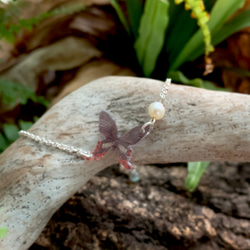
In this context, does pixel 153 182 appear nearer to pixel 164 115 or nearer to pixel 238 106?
pixel 164 115

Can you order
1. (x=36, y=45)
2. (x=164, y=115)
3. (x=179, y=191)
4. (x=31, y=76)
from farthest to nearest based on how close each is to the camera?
(x=36, y=45)
(x=31, y=76)
(x=179, y=191)
(x=164, y=115)

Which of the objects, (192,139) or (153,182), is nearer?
(192,139)

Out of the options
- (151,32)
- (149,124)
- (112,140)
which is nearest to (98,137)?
(112,140)

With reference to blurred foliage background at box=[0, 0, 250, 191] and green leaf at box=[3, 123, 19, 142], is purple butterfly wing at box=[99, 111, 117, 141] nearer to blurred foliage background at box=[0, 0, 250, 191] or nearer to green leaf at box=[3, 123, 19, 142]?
green leaf at box=[3, 123, 19, 142]

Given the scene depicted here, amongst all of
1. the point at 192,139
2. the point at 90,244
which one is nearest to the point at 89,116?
the point at 192,139

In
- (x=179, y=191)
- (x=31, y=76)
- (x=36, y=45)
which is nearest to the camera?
(x=179, y=191)

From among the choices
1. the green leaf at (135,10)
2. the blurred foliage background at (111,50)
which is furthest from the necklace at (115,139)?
the green leaf at (135,10)

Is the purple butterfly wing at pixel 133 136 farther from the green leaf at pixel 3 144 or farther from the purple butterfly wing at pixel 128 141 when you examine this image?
the green leaf at pixel 3 144

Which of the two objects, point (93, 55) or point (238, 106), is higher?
point (93, 55)
